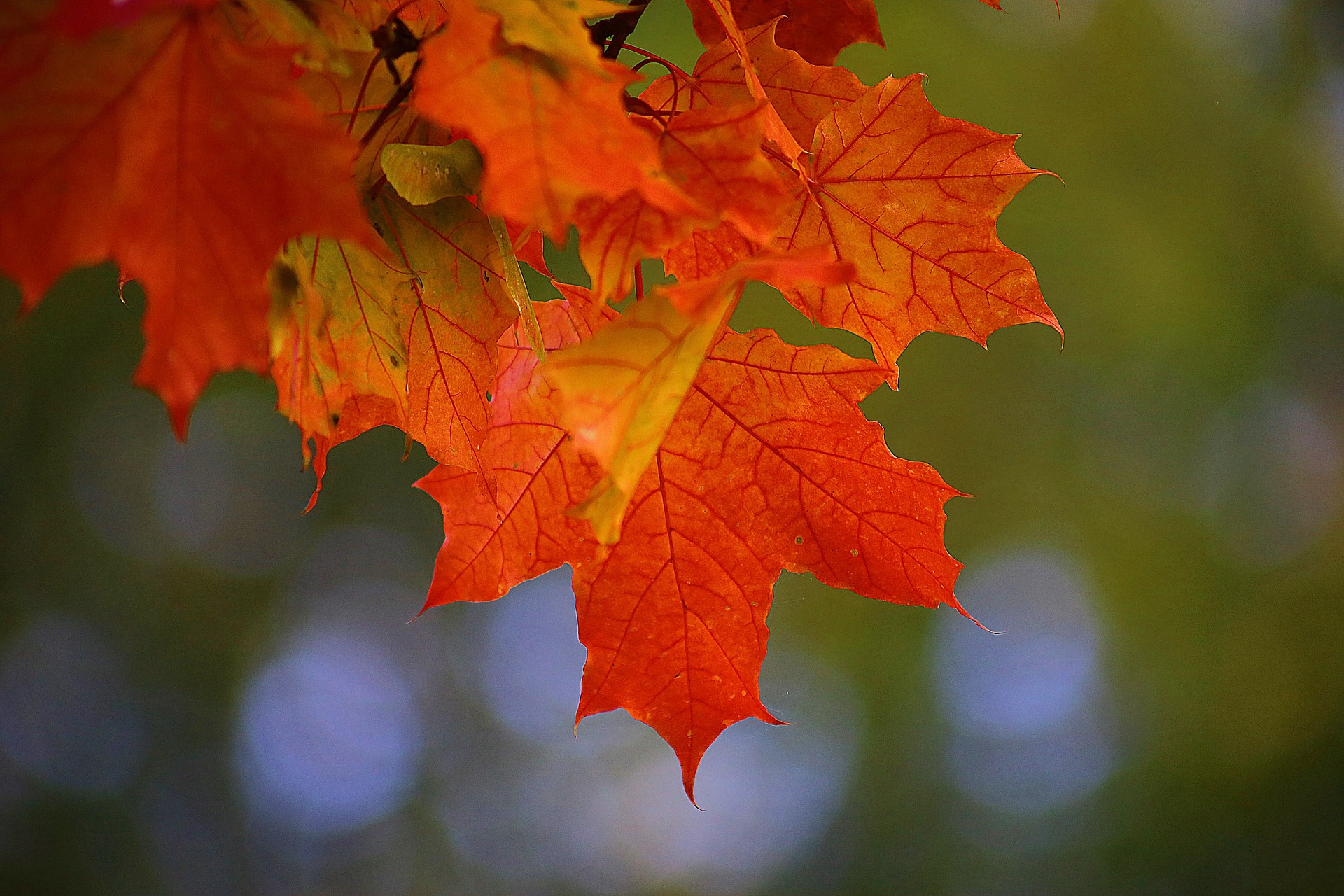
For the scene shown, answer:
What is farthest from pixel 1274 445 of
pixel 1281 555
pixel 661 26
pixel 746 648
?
pixel 746 648

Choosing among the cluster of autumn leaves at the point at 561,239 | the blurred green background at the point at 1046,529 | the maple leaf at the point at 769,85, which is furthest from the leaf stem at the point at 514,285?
the blurred green background at the point at 1046,529

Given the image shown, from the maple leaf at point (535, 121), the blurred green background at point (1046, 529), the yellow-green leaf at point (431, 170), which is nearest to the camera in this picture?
the maple leaf at point (535, 121)

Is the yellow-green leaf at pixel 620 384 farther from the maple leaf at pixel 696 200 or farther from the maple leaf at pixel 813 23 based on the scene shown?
the maple leaf at pixel 813 23

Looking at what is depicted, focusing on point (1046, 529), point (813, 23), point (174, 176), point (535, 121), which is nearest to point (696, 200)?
point (535, 121)

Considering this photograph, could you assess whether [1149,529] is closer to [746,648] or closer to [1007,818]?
[1007,818]

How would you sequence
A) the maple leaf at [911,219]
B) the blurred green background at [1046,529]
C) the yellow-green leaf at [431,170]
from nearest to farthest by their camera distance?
the yellow-green leaf at [431,170] → the maple leaf at [911,219] → the blurred green background at [1046,529]

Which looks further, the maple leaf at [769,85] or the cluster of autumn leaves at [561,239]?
the maple leaf at [769,85]

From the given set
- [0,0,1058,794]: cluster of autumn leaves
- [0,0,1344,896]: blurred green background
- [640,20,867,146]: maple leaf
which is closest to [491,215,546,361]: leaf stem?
[0,0,1058,794]: cluster of autumn leaves

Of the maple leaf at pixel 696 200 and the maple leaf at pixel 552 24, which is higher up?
the maple leaf at pixel 552 24
